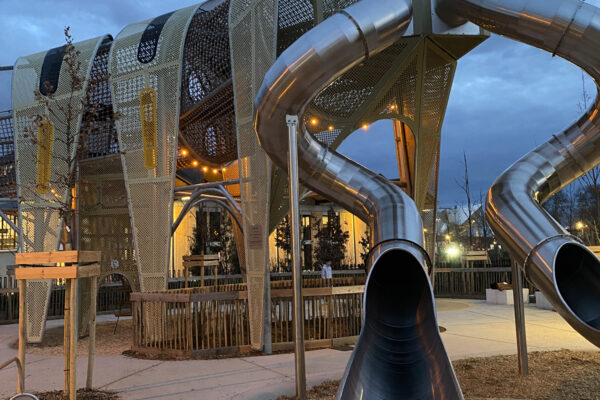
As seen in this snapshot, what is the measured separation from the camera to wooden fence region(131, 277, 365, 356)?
317 inches

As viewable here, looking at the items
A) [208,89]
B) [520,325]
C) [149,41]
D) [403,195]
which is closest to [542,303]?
[520,325]

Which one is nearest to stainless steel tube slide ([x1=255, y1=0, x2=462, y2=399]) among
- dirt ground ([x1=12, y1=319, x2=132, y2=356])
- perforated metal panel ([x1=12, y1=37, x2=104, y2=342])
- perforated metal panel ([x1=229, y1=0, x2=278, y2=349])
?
perforated metal panel ([x1=229, y1=0, x2=278, y2=349])

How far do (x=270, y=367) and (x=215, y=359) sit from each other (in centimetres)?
118

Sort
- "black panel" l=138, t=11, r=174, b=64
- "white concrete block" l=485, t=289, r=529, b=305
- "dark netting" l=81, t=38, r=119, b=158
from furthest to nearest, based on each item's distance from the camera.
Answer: "white concrete block" l=485, t=289, r=529, b=305 < "dark netting" l=81, t=38, r=119, b=158 < "black panel" l=138, t=11, r=174, b=64

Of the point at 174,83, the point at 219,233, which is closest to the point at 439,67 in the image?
the point at 174,83

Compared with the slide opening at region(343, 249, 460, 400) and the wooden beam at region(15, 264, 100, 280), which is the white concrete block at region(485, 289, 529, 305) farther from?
the wooden beam at region(15, 264, 100, 280)

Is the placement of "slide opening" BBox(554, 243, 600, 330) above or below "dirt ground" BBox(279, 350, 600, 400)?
above

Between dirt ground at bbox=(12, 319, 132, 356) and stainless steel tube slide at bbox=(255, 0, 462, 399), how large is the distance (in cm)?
535

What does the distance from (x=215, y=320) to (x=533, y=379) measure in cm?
470

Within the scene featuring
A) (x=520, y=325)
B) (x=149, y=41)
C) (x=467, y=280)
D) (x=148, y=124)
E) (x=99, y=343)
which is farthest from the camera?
(x=467, y=280)

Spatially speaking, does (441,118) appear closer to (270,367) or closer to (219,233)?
(270,367)

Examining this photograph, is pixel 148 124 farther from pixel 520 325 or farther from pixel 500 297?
pixel 500 297

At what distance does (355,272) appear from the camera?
888 inches

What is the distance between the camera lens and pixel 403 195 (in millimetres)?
5711
